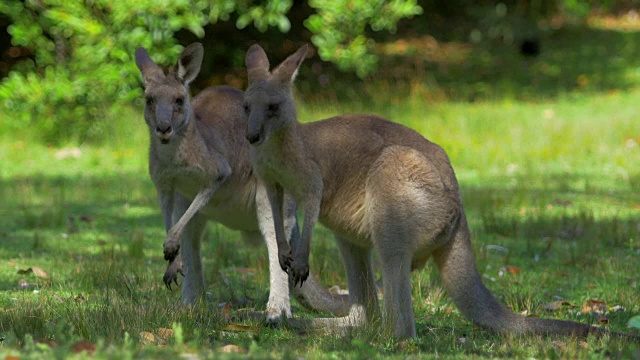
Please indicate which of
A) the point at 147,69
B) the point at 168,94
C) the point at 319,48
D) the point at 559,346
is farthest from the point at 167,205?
the point at 319,48

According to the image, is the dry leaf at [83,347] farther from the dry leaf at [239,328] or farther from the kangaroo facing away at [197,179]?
the kangaroo facing away at [197,179]

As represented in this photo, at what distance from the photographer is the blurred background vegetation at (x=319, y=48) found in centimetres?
1043

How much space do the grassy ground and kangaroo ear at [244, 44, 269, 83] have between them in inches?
43.6

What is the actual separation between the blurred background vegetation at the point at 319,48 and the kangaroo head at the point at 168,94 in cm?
479

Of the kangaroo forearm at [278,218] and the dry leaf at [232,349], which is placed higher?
the kangaroo forearm at [278,218]

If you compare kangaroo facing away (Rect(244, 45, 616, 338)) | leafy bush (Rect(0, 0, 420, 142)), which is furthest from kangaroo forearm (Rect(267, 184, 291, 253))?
leafy bush (Rect(0, 0, 420, 142))

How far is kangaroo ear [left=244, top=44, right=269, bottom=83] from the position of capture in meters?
4.62

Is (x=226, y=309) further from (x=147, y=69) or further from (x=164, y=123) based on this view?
(x=147, y=69)

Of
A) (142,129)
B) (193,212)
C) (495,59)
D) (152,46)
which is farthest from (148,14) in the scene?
(495,59)

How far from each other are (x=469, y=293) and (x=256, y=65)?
4.63ft

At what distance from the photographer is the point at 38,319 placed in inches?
180

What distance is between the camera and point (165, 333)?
4.49m

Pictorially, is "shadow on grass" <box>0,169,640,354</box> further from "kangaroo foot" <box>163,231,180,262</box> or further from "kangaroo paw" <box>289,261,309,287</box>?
"kangaroo paw" <box>289,261,309,287</box>

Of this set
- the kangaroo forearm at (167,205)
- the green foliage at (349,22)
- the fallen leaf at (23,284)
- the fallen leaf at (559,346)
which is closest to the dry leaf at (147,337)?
the kangaroo forearm at (167,205)
